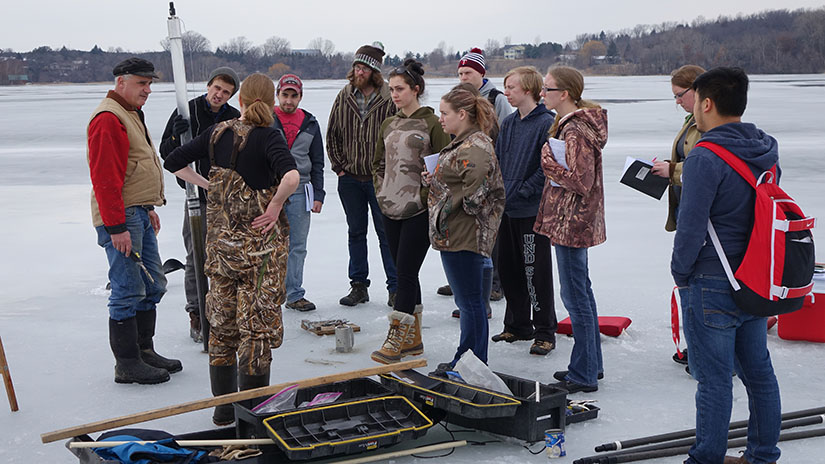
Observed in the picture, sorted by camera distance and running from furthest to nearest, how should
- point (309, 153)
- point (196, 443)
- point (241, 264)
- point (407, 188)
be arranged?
point (309, 153), point (407, 188), point (241, 264), point (196, 443)

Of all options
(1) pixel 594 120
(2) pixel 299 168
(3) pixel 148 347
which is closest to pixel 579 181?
(1) pixel 594 120

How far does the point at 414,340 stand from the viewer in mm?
4727

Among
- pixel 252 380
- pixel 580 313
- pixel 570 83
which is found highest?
pixel 570 83

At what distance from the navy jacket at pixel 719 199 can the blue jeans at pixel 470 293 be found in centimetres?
146

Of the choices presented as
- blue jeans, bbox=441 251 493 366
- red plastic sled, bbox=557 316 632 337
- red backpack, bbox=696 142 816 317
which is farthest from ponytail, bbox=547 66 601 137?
red plastic sled, bbox=557 316 632 337

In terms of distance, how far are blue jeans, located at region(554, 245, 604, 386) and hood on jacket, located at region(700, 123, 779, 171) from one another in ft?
4.24

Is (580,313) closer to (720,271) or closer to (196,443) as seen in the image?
(720,271)

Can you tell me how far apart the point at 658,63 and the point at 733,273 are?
9144 cm

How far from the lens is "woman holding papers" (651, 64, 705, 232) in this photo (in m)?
4.01

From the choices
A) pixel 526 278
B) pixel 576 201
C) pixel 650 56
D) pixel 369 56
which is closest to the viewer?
pixel 576 201

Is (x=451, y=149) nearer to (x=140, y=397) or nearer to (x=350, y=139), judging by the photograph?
(x=350, y=139)

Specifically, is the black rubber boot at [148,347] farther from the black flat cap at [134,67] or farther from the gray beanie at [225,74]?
the gray beanie at [225,74]

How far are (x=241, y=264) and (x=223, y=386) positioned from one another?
2.10 feet

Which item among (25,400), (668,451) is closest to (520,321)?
(668,451)
